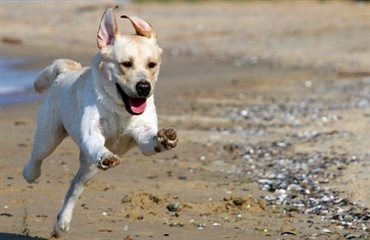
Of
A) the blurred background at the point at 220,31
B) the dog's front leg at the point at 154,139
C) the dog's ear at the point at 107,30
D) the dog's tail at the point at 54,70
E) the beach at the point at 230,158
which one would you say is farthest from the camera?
the blurred background at the point at 220,31

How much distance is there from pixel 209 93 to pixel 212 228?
8.16m

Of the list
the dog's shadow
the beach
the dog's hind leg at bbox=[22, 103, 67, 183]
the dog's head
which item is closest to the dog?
the dog's head

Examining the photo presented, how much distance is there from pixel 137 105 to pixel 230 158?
3937 mm

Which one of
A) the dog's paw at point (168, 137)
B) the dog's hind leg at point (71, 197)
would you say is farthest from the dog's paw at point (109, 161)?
the dog's hind leg at point (71, 197)

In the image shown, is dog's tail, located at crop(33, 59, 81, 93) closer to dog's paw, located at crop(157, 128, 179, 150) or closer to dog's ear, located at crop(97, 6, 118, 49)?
dog's ear, located at crop(97, 6, 118, 49)

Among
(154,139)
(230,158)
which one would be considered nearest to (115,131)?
(154,139)

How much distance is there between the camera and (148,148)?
21.1ft

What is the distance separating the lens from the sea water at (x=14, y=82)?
45.2 ft

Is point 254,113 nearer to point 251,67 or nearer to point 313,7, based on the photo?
point 251,67

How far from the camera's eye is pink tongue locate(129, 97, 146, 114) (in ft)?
21.3

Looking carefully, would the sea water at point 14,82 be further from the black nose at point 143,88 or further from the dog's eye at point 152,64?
the black nose at point 143,88

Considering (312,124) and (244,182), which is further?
(312,124)

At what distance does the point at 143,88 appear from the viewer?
6391mm

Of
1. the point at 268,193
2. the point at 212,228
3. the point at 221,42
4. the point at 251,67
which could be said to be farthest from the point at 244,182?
the point at 221,42
